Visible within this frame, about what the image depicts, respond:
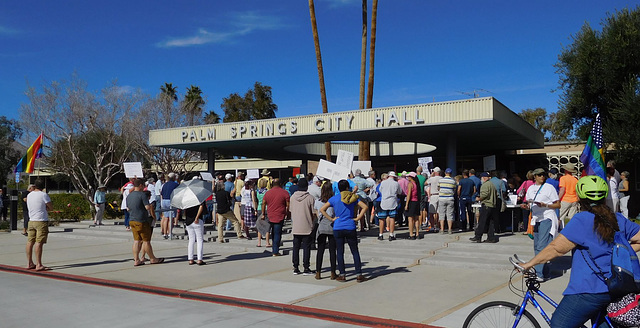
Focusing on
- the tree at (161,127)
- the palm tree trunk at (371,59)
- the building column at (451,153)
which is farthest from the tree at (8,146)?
the building column at (451,153)

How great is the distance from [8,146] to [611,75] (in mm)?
45376

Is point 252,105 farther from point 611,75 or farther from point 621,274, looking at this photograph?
point 621,274

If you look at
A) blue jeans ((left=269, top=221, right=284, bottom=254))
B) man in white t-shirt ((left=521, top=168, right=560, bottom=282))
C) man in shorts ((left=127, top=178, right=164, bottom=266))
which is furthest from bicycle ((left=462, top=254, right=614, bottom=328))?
man in shorts ((left=127, top=178, right=164, bottom=266))

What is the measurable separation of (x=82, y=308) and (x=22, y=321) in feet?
2.74

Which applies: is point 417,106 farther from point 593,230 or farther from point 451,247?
point 593,230

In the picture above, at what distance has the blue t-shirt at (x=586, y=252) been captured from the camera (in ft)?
12.1

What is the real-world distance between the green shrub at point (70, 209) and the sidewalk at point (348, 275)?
353 inches

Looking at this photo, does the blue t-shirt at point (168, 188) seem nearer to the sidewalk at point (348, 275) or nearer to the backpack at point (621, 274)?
the sidewalk at point (348, 275)

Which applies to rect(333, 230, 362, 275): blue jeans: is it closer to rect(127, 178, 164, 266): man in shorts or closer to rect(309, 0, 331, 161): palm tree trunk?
rect(127, 178, 164, 266): man in shorts

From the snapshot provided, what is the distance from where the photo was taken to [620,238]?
3.76 metres

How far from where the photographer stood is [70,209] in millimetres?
24297

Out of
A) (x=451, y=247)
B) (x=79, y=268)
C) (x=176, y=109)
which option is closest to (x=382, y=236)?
(x=451, y=247)

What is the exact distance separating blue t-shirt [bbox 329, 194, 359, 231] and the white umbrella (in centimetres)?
315

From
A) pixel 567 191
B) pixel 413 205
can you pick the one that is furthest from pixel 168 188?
pixel 567 191
